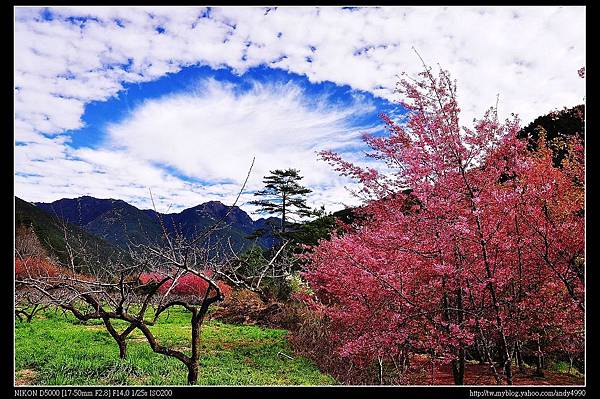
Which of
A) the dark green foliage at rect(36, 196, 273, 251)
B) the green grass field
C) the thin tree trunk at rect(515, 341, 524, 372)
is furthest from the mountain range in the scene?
the thin tree trunk at rect(515, 341, 524, 372)

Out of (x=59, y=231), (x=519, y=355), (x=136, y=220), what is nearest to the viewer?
(x=519, y=355)

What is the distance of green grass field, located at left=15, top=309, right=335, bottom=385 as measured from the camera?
5000 mm

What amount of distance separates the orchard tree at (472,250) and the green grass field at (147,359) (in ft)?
5.98

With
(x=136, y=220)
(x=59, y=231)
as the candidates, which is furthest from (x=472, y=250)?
(x=59, y=231)

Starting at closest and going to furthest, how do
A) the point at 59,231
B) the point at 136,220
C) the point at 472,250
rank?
the point at 472,250, the point at 136,220, the point at 59,231

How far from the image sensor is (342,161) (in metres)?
5.21

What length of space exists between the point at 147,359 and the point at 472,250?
4.42 m

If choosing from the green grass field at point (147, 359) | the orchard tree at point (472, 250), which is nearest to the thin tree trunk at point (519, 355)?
the orchard tree at point (472, 250)

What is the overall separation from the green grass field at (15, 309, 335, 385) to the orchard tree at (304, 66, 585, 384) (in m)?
1.82

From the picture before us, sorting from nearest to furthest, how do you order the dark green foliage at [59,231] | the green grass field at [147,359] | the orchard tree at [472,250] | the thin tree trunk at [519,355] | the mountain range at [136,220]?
the orchard tree at [472,250], the thin tree trunk at [519,355], the green grass field at [147,359], the mountain range at [136,220], the dark green foliage at [59,231]

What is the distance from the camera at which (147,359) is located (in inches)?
237

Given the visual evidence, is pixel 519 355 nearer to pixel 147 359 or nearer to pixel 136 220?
pixel 147 359

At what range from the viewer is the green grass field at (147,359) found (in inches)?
197

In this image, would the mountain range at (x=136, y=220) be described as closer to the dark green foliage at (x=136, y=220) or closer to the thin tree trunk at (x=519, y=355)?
the dark green foliage at (x=136, y=220)
